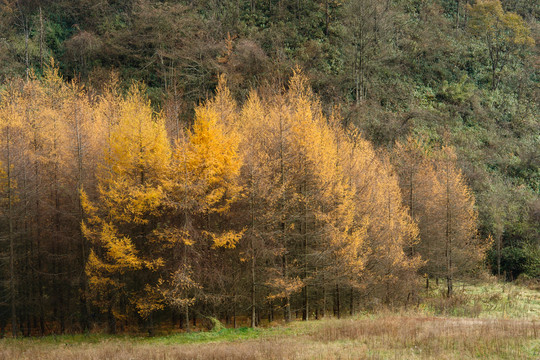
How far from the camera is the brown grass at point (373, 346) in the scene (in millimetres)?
11133

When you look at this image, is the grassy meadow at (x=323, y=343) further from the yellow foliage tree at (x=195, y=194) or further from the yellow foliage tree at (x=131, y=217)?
the yellow foliage tree at (x=195, y=194)

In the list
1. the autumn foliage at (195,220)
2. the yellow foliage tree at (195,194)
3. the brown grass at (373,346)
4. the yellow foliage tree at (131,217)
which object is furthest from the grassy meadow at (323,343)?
the yellow foliage tree at (195,194)

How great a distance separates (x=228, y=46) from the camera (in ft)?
154

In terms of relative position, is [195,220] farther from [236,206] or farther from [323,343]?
[323,343]

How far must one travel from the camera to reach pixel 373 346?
1216 centimetres

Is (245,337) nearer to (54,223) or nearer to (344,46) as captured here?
(54,223)

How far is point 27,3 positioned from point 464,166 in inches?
2254

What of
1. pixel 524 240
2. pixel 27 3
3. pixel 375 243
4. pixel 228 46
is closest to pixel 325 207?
pixel 375 243

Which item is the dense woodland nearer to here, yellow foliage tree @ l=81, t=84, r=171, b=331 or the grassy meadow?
yellow foliage tree @ l=81, t=84, r=171, b=331

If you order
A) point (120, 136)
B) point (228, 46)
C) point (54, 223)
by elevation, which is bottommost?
point (54, 223)

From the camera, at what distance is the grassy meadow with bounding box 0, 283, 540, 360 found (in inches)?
443

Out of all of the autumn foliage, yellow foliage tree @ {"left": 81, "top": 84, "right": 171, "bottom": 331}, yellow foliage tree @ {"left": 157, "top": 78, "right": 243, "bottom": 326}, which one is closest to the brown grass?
yellow foliage tree @ {"left": 81, "top": 84, "right": 171, "bottom": 331}

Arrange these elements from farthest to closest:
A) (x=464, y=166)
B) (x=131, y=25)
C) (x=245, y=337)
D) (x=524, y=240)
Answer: (x=131, y=25) < (x=464, y=166) < (x=524, y=240) < (x=245, y=337)

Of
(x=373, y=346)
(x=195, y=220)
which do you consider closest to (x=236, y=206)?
(x=195, y=220)
